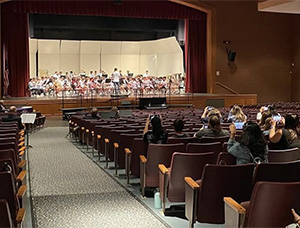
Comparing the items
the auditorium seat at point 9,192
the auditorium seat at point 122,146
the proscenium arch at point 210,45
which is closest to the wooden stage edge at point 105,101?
the proscenium arch at point 210,45

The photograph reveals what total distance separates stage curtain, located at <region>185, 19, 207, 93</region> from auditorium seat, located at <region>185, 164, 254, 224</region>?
676 inches

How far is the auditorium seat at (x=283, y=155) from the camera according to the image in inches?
193

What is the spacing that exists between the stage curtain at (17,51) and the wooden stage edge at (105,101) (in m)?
1.11

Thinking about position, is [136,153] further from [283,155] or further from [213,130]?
[283,155]

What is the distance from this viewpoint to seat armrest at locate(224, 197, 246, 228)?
3.15 m

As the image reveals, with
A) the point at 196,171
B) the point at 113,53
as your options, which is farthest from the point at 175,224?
the point at 113,53

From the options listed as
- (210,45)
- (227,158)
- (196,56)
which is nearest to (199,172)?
(227,158)

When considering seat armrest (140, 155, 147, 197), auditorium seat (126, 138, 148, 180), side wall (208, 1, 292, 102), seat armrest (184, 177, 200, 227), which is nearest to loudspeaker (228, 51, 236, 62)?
side wall (208, 1, 292, 102)

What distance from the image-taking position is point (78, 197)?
542 cm

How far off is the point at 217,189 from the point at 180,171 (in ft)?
2.55

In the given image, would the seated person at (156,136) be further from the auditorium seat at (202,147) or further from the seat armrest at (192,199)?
the seat armrest at (192,199)

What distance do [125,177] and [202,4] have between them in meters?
14.7

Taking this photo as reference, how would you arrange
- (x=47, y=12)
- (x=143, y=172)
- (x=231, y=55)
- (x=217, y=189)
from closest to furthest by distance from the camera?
(x=217, y=189) → (x=143, y=172) → (x=47, y=12) → (x=231, y=55)

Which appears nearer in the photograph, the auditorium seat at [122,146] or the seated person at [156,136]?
the seated person at [156,136]
